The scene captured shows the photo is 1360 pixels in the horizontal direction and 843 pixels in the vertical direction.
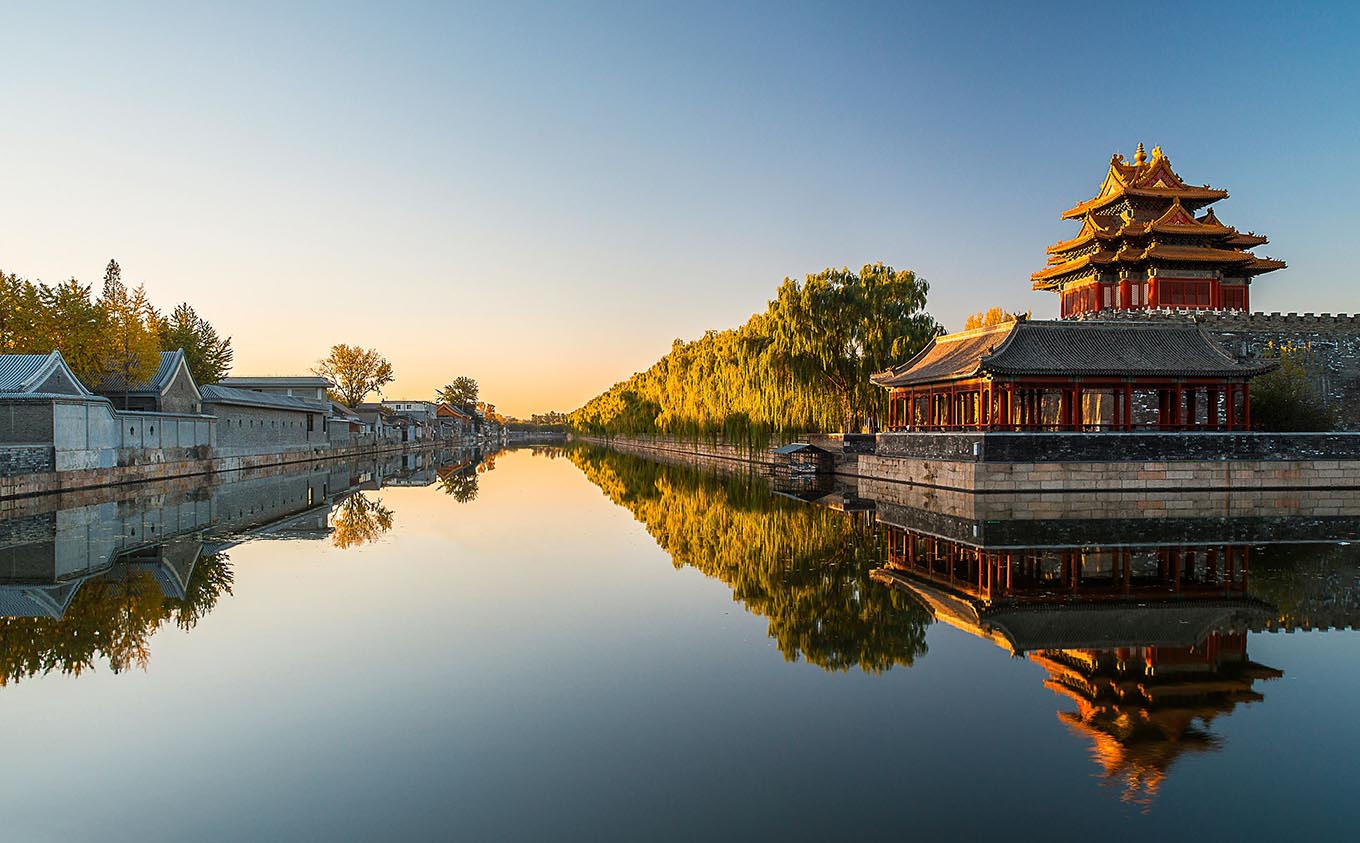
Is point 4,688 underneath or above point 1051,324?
underneath

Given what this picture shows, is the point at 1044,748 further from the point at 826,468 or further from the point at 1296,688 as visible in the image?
the point at 826,468

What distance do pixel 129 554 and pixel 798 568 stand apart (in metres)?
9.86

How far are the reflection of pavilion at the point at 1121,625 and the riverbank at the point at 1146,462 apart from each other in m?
7.32

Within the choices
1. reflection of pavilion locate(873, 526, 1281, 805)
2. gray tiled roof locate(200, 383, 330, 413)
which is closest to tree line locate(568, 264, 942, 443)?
reflection of pavilion locate(873, 526, 1281, 805)

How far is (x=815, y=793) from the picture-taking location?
14.9 feet

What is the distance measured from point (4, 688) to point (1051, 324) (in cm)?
2419

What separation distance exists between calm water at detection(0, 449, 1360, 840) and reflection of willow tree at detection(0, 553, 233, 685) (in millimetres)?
53

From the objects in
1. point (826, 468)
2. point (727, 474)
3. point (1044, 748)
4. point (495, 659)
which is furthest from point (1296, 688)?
point (727, 474)

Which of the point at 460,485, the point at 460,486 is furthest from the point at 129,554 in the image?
the point at 460,485

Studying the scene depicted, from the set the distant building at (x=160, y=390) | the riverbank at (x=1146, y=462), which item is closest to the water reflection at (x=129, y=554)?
the distant building at (x=160, y=390)

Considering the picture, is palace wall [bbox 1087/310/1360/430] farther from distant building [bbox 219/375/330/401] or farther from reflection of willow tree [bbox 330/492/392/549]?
distant building [bbox 219/375/330/401]

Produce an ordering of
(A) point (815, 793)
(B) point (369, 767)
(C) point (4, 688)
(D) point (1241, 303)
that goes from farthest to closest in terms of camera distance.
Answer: (D) point (1241, 303) < (C) point (4, 688) < (B) point (369, 767) < (A) point (815, 793)

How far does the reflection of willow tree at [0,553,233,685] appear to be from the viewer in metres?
6.88

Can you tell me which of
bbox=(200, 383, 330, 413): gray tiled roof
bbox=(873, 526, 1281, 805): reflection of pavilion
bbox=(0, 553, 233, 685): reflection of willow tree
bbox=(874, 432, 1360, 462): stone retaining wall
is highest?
bbox=(200, 383, 330, 413): gray tiled roof
